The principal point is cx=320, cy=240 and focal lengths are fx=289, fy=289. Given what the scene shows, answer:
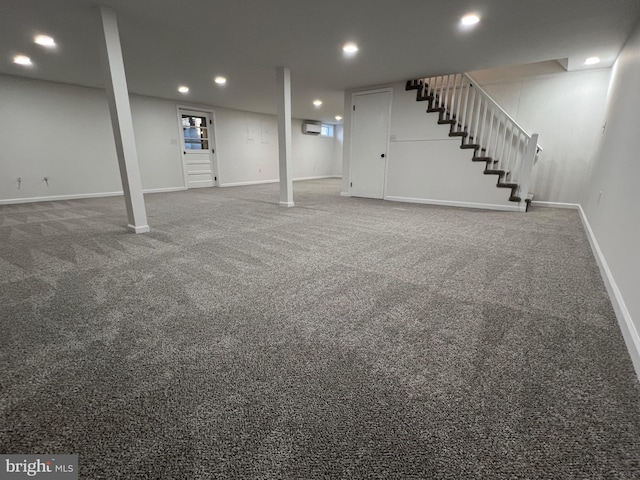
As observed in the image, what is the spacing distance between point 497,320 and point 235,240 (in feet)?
8.63

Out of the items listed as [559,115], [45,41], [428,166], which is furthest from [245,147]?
[559,115]

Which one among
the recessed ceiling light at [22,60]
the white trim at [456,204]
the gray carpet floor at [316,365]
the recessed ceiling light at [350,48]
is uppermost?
the recessed ceiling light at [350,48]

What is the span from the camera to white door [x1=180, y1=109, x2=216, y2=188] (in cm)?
824

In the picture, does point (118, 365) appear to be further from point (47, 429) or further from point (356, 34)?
point (356, 34)

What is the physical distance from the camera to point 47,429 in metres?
0.99

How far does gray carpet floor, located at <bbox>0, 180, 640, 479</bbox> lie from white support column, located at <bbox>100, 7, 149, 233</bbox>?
97 centimetres

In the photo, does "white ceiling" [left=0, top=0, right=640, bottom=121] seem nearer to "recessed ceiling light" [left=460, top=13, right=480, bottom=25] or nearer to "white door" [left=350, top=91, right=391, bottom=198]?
"recessed ceiling light" [left=460, top=13, right=480, bottom=25]

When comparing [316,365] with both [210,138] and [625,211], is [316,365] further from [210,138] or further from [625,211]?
[210,138]

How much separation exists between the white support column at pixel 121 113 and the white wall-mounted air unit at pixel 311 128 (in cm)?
855

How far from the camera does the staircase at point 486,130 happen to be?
5.08 metres

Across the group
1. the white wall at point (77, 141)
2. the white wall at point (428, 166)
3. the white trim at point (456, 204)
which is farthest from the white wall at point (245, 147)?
the white trim at point (456, 204)

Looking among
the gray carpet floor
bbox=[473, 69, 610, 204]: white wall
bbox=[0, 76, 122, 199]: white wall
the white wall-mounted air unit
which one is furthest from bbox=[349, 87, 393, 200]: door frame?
bbox=[0, 76, 122, 199]: white wall

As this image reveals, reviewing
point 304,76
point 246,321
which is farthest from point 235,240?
point 304,76

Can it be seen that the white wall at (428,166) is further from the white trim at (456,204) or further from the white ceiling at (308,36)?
the white ceiling at (308,36)
